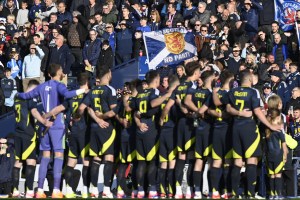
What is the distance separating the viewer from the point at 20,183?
932 inches

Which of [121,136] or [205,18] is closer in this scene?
→ [121,136]

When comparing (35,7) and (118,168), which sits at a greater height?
(35,7)

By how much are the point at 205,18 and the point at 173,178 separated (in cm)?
872

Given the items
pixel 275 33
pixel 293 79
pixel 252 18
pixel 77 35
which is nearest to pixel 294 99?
pixel 293 79

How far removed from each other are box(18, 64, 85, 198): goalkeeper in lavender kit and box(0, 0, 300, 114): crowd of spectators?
17.2 ft

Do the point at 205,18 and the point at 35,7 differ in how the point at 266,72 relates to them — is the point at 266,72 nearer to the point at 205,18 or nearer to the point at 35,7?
the point at 205,18

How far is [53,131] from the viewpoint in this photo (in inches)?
875

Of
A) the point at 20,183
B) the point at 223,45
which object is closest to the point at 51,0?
the point at 223,45

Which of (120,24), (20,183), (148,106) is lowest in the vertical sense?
(20,183)

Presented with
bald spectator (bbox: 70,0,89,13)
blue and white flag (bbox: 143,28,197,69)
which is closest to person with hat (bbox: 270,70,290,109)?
blue and white flag (bbox: 143,28,197,69)

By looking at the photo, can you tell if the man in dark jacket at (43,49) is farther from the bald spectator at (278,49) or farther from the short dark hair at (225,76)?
the short dark hair at (225,76)

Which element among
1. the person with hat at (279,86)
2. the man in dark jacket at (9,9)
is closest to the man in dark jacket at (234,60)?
the person with hat at (279,86)

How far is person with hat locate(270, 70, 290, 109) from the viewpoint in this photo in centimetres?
2688

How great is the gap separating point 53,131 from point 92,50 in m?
7.93
